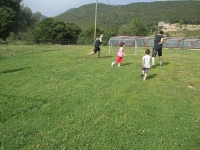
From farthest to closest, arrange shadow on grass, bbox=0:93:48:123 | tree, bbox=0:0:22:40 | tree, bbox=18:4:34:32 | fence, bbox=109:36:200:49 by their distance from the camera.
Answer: tree, bbox=18:4:34:32 < tree, bbox=0:0:22:40 < fence, bbox=109:36:200:49 < shadow on grass, bbox=0:93:48:123

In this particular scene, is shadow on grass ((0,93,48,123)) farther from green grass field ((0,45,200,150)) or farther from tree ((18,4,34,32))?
tree ((18,4,34,32))

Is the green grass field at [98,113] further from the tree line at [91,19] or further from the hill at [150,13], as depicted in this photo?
the hill at [150,13]

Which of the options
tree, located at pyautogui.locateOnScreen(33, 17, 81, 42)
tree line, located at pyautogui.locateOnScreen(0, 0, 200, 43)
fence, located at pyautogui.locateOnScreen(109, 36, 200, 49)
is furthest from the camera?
tree, located at pyautogui.locateOnScreen(33, 17, 81, 42)

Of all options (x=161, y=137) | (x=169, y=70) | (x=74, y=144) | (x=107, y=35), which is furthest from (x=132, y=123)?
(x=107, y=35)

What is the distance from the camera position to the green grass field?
15.2 ft

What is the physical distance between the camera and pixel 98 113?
6.05 m

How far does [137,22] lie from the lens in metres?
68.8

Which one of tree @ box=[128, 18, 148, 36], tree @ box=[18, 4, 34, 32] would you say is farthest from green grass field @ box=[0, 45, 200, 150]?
tree @ box=[128, 18, 148, 36]

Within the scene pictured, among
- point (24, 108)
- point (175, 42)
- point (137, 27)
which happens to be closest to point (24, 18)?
point (137, 27)

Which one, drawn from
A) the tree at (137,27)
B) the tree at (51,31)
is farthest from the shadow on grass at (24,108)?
the tree at (137,27)

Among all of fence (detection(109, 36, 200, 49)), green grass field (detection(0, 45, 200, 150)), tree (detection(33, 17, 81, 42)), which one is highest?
tree (detection(33, 17, 81, 42))

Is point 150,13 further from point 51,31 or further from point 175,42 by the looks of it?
point 175,42

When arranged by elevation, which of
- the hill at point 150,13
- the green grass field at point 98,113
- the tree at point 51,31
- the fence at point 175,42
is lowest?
the green grass field at point 98,113

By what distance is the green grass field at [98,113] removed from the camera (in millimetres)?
4625
